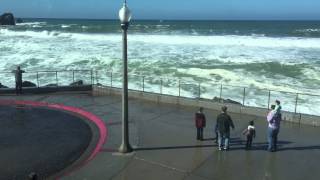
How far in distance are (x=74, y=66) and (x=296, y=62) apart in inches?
756

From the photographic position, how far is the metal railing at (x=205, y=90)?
19516 mm

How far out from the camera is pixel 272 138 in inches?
452

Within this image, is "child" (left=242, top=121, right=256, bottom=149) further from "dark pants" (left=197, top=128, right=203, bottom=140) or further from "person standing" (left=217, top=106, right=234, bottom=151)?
"dark pants" (left=197, top=128, right=203, bottom=140)

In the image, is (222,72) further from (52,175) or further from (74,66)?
(52,175)

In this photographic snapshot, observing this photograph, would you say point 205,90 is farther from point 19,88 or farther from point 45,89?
point 19,88

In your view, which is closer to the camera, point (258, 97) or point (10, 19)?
point (258, 97)

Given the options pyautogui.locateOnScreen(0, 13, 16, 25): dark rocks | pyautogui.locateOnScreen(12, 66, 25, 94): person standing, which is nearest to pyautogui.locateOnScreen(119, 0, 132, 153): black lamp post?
pyautogui.locateOnScreen(12, 66, 25, 94): person standing

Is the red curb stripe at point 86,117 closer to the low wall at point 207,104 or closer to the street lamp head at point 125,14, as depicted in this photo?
the low wall at point 207,104

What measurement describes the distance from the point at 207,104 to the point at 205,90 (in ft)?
23.3

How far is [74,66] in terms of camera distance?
35.7 meters

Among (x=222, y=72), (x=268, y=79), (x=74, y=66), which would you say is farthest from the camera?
(x=74, y=66)

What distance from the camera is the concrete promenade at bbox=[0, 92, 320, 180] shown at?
1012 centimetres

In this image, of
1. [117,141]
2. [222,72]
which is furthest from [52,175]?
[222,72]

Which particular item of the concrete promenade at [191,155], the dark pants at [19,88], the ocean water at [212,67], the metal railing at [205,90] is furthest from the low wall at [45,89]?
the concrete promenade at [191,155]
